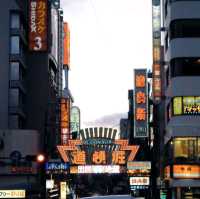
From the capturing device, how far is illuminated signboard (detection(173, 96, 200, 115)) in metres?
60.8

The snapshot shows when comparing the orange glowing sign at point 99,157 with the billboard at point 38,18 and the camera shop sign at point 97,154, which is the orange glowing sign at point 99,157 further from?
the billboard at point 38,18

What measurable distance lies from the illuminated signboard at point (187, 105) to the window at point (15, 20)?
34308 millimetres

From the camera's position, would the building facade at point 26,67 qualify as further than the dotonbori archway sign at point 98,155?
Yes

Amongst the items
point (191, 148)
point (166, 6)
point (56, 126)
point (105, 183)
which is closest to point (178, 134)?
point (191, 148)

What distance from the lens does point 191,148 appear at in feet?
199

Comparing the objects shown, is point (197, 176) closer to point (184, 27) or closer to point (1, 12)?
point (184, 27)

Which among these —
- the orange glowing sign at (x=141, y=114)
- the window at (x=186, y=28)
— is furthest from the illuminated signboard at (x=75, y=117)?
the window at (x=186, y=28)

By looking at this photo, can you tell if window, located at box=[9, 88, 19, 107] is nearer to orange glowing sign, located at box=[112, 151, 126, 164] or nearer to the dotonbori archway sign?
the dotonbori archway sign

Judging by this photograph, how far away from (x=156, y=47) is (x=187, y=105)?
11087 millimetres

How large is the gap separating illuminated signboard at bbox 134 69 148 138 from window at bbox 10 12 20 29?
19.4m

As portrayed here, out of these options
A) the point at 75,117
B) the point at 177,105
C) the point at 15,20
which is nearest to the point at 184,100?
the point at 177,105

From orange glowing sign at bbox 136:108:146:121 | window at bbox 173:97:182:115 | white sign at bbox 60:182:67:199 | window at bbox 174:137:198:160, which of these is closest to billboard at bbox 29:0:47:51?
orange glowing sign at bbox 136:108:146:121

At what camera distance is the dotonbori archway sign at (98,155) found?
66.0 metres

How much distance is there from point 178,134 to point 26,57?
39.6m
